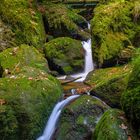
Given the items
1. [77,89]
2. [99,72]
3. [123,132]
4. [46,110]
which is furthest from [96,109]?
[99,72]

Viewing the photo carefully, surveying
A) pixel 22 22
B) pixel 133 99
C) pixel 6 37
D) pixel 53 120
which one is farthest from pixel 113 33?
pixel 133 99

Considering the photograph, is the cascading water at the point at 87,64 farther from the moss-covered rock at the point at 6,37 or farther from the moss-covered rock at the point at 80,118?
the moss-covered rock at the point at 80,118

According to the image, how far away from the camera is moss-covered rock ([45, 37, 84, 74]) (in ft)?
36.6

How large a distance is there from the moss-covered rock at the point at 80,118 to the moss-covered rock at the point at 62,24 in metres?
5.89

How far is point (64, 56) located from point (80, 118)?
→ 176 inches

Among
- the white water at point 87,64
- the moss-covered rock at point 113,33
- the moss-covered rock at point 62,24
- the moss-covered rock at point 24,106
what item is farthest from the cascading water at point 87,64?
the moss-covered rock at point 24,106

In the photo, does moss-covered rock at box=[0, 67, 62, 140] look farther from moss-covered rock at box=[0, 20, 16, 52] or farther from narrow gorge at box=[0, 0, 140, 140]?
moss-covered rock at box=[0, 20, 16, 52]

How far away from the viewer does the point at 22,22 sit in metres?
12.2

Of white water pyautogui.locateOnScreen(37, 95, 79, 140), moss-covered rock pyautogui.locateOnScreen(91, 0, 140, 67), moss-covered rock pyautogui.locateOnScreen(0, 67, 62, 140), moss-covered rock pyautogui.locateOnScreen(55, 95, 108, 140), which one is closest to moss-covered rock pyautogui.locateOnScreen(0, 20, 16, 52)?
moss-covered rock pyautogui.locateOnScreen(91, 0, 140, 67)

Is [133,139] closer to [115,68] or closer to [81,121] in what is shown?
[81,121]

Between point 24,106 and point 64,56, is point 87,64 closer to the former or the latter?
point 64,56

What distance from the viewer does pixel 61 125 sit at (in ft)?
23.6

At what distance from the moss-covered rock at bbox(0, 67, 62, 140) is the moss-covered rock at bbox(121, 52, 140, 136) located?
241 centimetres

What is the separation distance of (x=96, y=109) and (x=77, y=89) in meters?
1.82
